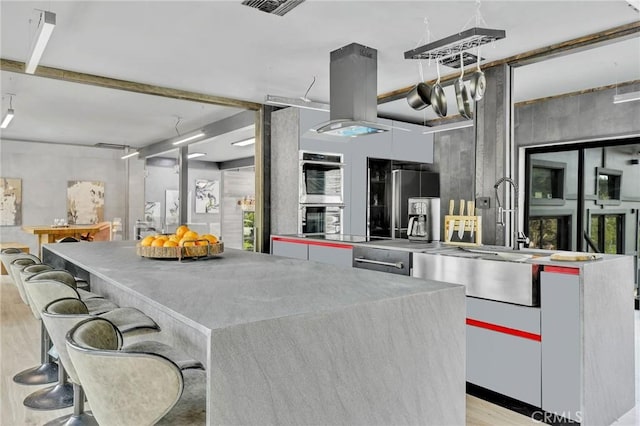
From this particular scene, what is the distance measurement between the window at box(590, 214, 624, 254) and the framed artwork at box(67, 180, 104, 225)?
980 cm

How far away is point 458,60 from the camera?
426 cm

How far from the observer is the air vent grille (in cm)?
416

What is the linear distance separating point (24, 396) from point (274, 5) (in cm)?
311

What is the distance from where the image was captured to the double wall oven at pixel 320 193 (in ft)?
18.7

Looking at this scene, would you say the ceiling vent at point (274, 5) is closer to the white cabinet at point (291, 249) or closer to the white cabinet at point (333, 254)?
the white cabinet at point (333, 254)

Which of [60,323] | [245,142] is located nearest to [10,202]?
[245,142]

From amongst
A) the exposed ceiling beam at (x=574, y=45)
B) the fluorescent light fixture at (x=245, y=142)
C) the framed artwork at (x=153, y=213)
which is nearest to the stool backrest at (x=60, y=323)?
the exposed ceiling beam at (x=574, y=45)

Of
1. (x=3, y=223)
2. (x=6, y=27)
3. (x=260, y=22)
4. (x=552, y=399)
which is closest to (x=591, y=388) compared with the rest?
(x=552, y=399)

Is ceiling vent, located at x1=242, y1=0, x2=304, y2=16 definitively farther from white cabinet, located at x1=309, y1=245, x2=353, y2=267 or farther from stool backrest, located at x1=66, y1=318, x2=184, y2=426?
stool backrest, located at x1=66, y1=318, x2=184, y2=426

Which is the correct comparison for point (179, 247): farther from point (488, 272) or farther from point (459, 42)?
point (459, 42)

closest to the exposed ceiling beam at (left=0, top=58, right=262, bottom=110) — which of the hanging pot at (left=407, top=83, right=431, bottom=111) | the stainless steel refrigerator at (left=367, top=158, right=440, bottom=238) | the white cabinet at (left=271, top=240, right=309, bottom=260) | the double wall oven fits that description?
the double wall oven

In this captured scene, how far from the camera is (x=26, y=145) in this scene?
947cm

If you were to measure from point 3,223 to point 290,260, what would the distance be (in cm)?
914

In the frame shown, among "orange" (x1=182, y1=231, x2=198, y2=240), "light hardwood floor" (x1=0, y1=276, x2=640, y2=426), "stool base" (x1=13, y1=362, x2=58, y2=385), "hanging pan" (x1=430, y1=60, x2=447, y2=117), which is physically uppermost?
"hanging pan" (x1=430, y1=60, x2=447, y2=117)
